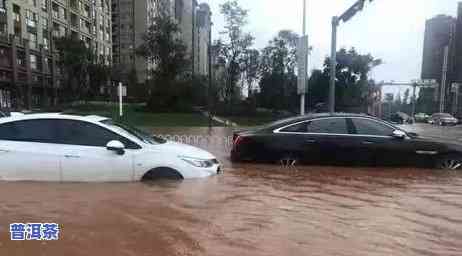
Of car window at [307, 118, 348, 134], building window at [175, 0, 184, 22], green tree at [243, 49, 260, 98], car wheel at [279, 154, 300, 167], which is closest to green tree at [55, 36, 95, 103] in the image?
green tree at [243, 49, 260, 98]

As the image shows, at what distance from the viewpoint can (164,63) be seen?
38.8 metres

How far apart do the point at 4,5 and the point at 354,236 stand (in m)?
48.7

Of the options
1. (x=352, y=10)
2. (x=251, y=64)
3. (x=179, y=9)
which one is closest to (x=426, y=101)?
(x=251, y=64)

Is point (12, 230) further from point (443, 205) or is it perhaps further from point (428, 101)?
point (428, 101)

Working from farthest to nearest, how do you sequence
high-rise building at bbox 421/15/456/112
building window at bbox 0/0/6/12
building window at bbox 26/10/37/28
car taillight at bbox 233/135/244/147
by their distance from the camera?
high-rise building at bbox 421/15/456/112 → building window at bbox 26/10/37/28 → building window at bbox 0/0/6/12 → car taillight at bbox 233/135/244/147

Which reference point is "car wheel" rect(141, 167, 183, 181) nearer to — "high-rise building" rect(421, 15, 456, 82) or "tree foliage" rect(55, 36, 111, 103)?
"tree foliage" rect(55, 36, 111, 103)

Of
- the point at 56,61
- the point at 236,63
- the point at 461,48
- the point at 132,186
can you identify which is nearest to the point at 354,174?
the point at 132,186

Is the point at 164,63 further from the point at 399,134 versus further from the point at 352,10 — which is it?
the point at 399,134

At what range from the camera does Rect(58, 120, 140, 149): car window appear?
5.90m

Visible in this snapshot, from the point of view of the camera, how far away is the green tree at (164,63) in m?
37.6

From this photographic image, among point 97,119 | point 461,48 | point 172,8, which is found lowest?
point 97,119

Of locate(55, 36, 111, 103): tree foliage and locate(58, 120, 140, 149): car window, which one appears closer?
locate(58, 120, 140, 149): car window

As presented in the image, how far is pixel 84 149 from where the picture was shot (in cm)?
583

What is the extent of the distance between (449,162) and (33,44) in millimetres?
51222
